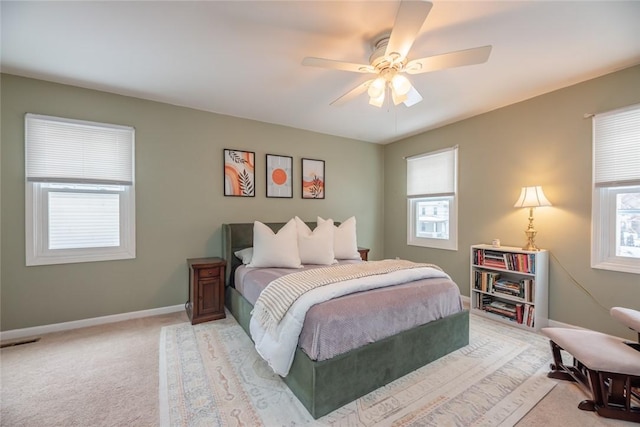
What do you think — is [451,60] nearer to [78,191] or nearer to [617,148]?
[617,148]

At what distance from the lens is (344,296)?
6.24 ft

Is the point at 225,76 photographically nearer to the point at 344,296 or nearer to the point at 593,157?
the point at 344,296

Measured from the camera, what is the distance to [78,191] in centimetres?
287

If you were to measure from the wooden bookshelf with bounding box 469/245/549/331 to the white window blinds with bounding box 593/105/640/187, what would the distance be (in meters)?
0.93

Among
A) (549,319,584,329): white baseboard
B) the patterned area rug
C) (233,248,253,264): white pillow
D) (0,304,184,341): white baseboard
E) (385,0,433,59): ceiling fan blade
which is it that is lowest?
the patterned area rug

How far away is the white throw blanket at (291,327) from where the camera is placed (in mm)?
1732

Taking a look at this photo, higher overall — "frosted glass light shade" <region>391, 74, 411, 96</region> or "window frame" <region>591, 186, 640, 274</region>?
"frosted glass light shade" <region>391, 74, 411, 96</region>

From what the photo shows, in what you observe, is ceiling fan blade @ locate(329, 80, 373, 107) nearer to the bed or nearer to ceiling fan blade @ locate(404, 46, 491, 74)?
ceiling fan blade @ locate(404, 46, 491, 74)

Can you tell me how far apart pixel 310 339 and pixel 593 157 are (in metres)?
3.30

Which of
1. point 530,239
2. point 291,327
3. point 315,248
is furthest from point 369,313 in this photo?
point 530,239

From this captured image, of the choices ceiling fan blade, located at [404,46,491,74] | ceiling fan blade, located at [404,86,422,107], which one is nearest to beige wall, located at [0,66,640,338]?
ceiling fan blade, located at [404,86,422,107]

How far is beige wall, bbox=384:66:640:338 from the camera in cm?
256

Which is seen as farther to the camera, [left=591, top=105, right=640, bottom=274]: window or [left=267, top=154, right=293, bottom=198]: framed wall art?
[left=267, top=154, right=293, bottom=198]: framed wall art

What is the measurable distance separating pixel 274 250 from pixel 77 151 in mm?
2401
